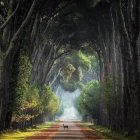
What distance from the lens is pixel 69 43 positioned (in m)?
62.5

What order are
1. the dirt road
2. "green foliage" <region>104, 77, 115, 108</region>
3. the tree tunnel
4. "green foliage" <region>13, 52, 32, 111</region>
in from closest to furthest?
the tree tunnel → the dirt road → "green foliage" <region>13, 52, 32, 111</region> → "green foliage" <region>104, 77, 115, 108</region>

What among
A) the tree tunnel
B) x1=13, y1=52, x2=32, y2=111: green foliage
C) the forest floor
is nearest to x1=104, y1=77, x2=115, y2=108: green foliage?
the tree tunnel

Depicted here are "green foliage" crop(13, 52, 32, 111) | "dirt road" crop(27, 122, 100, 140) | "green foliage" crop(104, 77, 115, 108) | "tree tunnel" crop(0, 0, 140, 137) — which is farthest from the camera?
"green foliage" crop(104, 77, 115, 108)

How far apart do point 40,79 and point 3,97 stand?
103 ft

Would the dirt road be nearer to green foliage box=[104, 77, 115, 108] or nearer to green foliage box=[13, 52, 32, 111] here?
green foliage box=[13, 52, 32, 111]

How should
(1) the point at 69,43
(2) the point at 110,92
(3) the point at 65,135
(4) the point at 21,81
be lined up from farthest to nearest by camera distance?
1. (1) the point at 69,43
2. (2) the point at 110,92
3. (4) the point at 21,81
4. (3) the point at 65,135

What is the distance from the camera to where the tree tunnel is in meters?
33.5

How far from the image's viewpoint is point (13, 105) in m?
41.9

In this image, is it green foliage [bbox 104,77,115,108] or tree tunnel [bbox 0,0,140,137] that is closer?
tree tunnel [bbox 0,0,140,137]

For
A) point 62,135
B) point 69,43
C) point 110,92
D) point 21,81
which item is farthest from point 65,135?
point 69,43

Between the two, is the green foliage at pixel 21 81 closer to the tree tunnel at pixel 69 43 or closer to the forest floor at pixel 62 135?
the tree tunnel at pixel 69 43

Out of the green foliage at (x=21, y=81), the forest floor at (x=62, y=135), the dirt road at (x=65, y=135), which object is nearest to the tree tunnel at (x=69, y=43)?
the green foliage at (x=21, y=81)

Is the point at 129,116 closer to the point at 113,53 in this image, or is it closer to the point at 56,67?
the point at 113,53

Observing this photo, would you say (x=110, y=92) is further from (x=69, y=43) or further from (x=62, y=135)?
(x=62, y=135)
